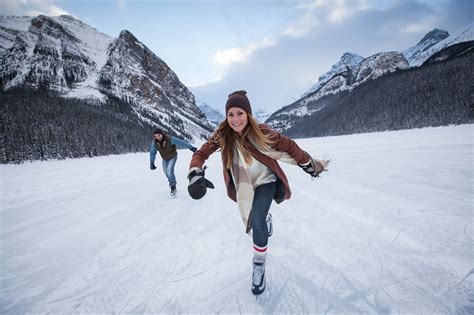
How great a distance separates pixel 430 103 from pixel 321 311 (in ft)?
297

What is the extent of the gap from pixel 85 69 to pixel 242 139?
186 metres

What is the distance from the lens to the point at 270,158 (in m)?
2.20

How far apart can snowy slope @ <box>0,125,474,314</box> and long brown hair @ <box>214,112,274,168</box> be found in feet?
4.23

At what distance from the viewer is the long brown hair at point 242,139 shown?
6.99 feet

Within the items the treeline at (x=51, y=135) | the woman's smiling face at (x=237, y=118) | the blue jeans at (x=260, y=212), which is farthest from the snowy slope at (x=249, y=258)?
the treeline at (x=51, y=135)

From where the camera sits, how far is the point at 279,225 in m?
3.46

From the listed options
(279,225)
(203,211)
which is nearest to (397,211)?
(279,225)

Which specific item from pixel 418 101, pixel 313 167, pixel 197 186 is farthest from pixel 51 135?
pixel 418 101

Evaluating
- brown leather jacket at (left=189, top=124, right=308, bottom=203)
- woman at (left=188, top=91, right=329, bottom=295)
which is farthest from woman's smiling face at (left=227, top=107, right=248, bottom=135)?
brown leather jacket at (left=189, top=124, right=308, bottom=203)

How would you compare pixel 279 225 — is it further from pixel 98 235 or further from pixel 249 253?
pixel 98 235

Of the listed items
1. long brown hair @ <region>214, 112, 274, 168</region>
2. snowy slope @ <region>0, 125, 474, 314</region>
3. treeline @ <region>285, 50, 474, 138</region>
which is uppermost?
treeline @ <region>285, 50, 474, 138</region>

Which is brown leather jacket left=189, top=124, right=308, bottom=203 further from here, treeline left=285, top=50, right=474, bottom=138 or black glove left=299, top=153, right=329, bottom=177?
treeline left=285, top=50, right=474, bottom=138

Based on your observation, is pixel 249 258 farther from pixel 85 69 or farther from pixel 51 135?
pixel 85 69

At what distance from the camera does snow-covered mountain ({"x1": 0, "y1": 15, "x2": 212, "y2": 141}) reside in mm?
120375
